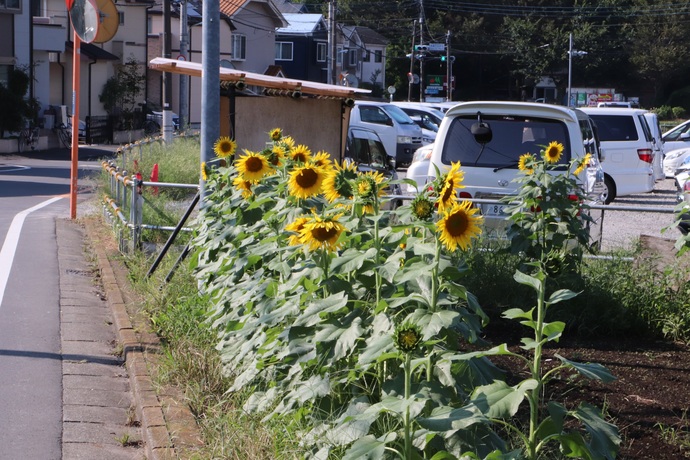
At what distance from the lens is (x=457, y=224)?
3498mm

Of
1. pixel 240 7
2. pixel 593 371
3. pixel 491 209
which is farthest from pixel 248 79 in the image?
pixel 240 7

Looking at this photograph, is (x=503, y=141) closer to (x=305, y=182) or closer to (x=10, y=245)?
(x=305, y=182)

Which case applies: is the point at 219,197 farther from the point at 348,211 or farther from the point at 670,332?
the point at 670,332

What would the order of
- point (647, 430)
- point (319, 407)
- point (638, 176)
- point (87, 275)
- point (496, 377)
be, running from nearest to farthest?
point (496, 377)
point (319, 407)
point (647, 430)
point (87, 275)
point (638, 176)

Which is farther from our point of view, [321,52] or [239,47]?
[321,52]

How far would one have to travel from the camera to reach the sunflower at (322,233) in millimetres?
3889

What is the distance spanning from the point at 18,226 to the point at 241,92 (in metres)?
4.96

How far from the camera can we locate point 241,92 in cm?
Answer: 978

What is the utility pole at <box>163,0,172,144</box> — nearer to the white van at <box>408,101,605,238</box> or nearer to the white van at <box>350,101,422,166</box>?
the white van at <box>350,101,422,166</box>

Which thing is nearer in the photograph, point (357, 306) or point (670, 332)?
point (357, 306)

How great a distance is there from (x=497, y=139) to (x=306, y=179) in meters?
4.65

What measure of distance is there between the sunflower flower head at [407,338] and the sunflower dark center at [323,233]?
3.24 feet

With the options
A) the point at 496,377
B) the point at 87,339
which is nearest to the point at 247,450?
the point at 496,377

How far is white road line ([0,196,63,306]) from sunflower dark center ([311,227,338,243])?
5.43 metres
